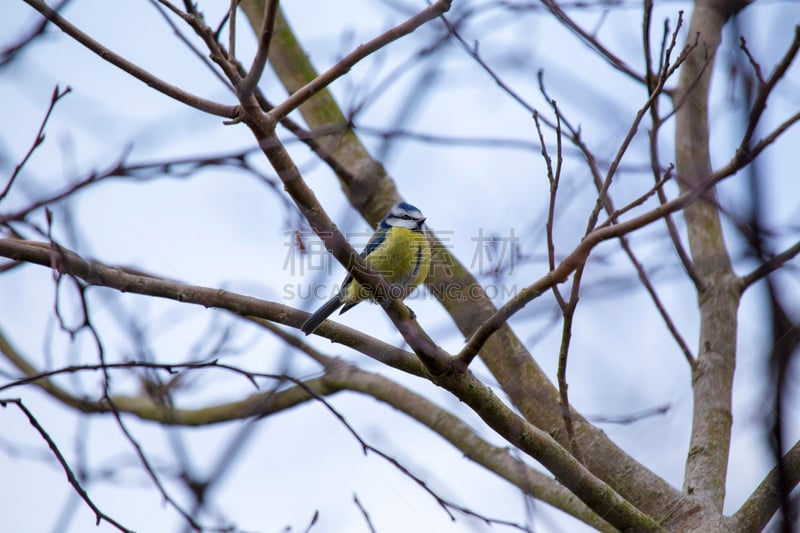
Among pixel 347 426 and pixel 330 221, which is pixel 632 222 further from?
pixel 347 426

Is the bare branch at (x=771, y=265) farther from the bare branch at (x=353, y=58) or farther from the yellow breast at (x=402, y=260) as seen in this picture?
the yellow breast at (x=402, y=260)

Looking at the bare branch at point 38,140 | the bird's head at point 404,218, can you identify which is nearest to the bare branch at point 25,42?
the bare branch at point 38,140

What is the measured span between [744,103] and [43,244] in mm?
2034

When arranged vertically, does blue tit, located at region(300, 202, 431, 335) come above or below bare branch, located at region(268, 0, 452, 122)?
above

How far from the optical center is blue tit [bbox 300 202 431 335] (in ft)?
13.3

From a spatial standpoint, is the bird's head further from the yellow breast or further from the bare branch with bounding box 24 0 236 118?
the bare branch with bounding box 24 0 236 118

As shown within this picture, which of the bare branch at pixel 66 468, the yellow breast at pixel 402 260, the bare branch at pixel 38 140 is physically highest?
the yellow breast at pixel 402 260

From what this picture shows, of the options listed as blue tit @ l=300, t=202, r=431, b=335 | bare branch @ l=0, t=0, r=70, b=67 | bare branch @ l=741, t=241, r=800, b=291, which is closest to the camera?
bare branch @ l=741, t=241, r=800, b=291

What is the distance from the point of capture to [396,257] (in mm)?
4105

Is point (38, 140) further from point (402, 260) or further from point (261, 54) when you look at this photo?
point (402, 260)

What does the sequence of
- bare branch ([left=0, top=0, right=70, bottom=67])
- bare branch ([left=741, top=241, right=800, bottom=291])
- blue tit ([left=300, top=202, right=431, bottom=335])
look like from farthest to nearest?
1. blue tit ([left=300, top=202, right=431, bottom=335])
2. bare branch ([left=0, top=0, right=70, bottom=67])
3. bare branch ([left=741, top=241, right=800, bottom=291])

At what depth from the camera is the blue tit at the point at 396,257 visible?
4051mm

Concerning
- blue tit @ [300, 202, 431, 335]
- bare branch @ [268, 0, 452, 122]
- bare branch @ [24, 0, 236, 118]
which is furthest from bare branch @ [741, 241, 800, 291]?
blue tit @ [300, 202, 431, 335]

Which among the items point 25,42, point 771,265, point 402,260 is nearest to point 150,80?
point 25,42
